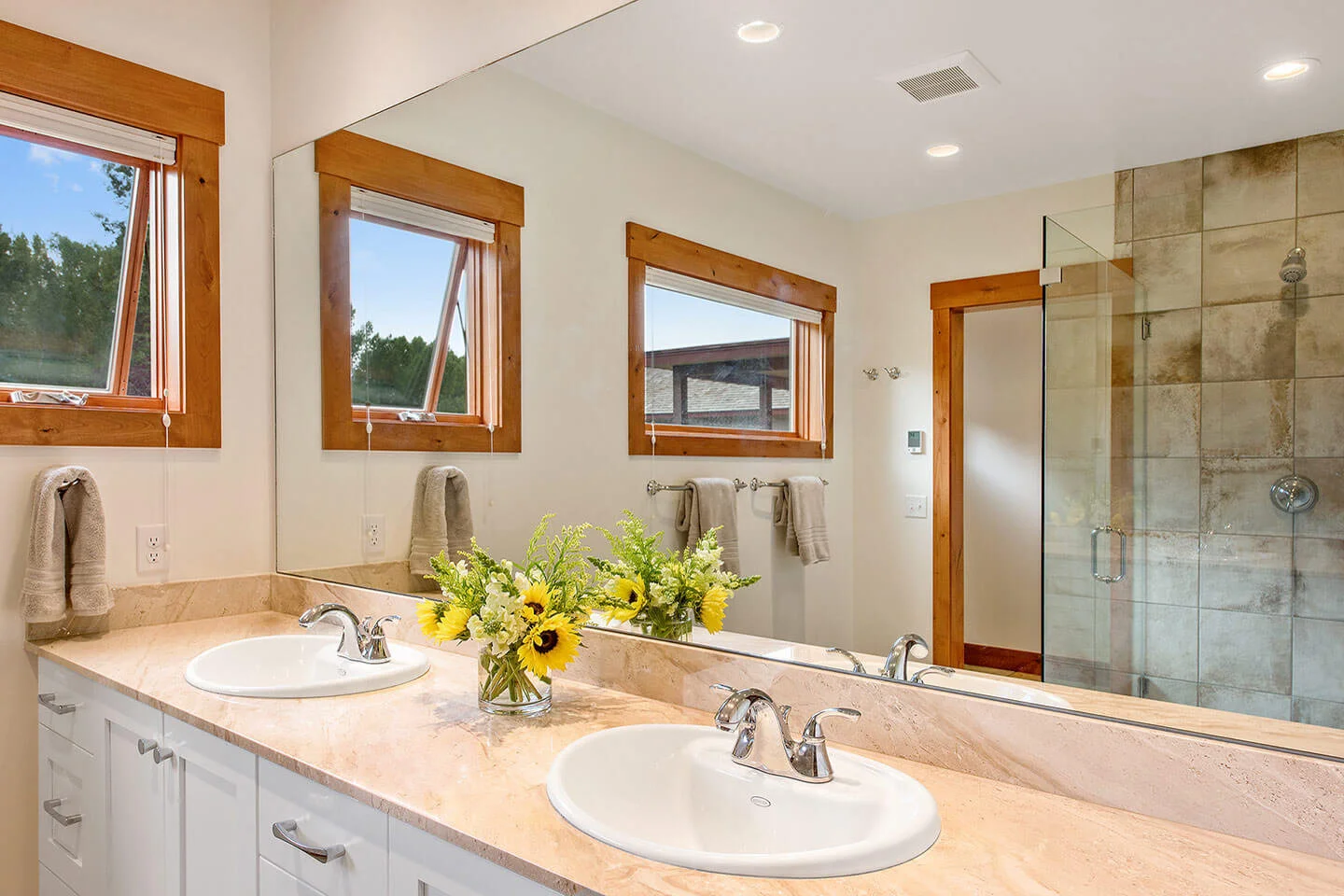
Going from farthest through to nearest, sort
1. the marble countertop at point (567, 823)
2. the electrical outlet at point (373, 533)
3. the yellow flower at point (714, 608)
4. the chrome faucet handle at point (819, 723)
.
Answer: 1. the electrical outlet at point (373, 533)
2. the yellow flower at point (714, 608)
3. the chrome faucet handle at point (819, 723)
4. the marble countertop at point (567, 823)

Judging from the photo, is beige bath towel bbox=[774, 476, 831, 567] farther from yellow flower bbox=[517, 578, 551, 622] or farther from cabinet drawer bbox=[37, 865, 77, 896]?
cabinet drawer bbox=[37, 865, 77, 896]

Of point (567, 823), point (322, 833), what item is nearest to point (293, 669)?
point (322, 833)

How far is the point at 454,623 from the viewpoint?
143cm

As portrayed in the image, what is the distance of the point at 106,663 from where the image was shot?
5.81ft

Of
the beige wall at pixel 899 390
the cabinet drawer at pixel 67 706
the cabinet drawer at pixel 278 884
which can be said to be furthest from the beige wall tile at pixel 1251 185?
the cabinet drawer at pixel 67 706

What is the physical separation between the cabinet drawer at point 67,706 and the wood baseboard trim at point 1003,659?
68.4 inches

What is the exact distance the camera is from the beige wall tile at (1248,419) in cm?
93

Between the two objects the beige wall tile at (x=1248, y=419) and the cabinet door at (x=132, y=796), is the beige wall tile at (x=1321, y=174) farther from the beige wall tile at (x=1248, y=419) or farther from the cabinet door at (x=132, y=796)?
the cabinet door at (x=132, y=796)

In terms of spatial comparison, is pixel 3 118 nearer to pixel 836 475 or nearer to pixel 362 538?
pixel 362 538

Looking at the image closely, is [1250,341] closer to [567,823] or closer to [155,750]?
[567,823]

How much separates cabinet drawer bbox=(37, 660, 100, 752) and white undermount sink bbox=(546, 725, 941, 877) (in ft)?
3.98

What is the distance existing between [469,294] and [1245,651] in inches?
64.0

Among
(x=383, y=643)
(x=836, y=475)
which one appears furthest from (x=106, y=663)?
(x=836, y=475)

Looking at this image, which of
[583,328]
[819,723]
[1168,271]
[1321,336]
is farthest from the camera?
[583,328]
